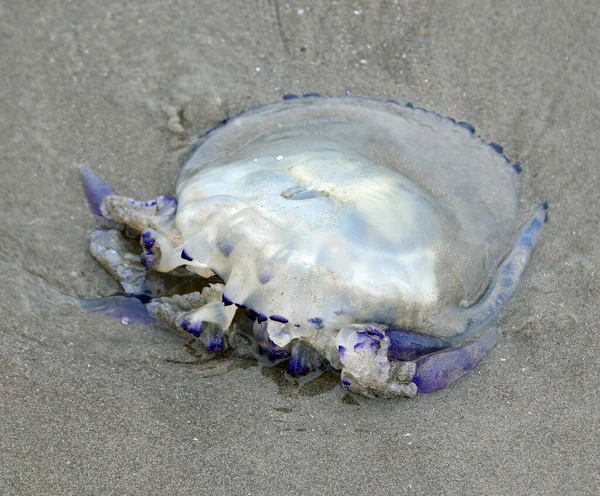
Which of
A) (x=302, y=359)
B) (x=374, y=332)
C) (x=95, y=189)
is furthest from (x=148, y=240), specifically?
(x=374, y=332)

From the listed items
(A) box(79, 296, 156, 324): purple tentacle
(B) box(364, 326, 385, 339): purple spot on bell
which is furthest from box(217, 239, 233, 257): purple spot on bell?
(B) box(364, 326, 385, 339): purple spot on bell

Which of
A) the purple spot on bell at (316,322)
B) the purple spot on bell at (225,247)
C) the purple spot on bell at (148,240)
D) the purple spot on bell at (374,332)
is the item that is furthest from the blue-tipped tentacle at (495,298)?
the purple spot on bell at (148,240)

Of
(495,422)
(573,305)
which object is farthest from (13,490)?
(573,305)

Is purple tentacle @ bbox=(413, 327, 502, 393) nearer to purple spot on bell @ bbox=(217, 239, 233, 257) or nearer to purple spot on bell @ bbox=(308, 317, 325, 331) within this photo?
purple spot on bell @ bbox=(308, 317, 325, 331)

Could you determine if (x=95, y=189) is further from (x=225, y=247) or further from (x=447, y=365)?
(x=447, y=365)

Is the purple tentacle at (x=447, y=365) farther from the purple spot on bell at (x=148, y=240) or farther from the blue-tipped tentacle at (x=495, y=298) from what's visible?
the purple spot on bell at (x=148, y=240)
